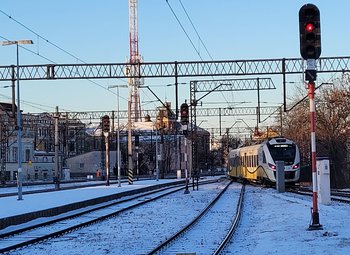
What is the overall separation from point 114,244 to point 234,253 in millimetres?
3682

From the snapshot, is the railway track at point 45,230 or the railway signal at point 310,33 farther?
the railway track at point 45,230

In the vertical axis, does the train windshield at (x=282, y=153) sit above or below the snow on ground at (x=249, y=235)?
above

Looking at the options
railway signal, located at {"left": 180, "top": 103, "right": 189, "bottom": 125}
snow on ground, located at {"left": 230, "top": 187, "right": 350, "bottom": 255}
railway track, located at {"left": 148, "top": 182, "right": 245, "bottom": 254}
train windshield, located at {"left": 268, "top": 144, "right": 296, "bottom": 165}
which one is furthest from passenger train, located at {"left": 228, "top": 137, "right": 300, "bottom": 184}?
snow on ground, located at {"left": 230, "top": 187, "right": 350, "bottom": 255}

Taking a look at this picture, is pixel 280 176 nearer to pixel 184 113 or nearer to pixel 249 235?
pixel 184 113

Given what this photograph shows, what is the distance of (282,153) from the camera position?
4522cm

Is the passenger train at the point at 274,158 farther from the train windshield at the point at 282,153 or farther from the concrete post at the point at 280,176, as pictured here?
the concrete post at the point at 280,176

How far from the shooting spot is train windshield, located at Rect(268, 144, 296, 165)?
4503cm

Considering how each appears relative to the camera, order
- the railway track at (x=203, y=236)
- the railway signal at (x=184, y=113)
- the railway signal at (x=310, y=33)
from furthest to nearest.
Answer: the railway signal at (x=184, y=113)
the railway signal at (x=310, y=33)
the railway track at (x=203, y=236)

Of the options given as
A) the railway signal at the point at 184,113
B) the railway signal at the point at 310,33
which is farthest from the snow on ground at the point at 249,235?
the railway signal at the point at 184,113

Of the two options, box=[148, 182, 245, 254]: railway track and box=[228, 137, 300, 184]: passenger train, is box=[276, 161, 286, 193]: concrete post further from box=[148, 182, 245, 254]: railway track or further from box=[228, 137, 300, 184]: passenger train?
box=[148, 182, 245, 254]: railway track

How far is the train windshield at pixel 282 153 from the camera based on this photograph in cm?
4503

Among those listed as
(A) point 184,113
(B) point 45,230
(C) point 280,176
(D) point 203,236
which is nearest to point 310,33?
(D) point 203,236

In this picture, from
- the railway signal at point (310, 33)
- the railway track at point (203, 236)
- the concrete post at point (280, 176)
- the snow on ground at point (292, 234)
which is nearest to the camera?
the snow on ground at point (292, 234)

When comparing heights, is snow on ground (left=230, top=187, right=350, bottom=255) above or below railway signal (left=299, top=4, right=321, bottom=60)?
below
